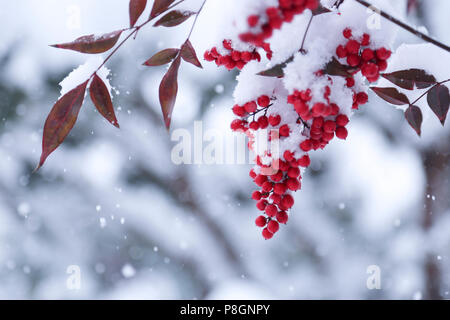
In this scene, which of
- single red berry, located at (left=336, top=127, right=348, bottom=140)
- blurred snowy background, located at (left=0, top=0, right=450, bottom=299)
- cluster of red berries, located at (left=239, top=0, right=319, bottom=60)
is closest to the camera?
cluster of red berries, located at (left=239, top=0, right=319, bottom=60)

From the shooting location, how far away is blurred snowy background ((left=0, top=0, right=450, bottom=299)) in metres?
1.38

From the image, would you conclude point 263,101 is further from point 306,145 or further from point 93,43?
point 93,43

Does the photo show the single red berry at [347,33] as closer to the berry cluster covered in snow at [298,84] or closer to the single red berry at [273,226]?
the berry cluster covered in snow at [298,84]

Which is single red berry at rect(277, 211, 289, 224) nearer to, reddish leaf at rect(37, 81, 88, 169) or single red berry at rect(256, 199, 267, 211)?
single red berry at rect(256, 199, 267, 211)

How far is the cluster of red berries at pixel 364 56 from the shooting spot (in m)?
0.34

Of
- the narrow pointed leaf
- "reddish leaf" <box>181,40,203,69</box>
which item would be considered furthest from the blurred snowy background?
the narrow pointed leaf

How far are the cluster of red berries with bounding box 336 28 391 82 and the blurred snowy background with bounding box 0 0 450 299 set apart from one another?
0.94 metres

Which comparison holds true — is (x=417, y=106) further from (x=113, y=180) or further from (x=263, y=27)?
(x=113, y=180)

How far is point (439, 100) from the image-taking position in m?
0.42

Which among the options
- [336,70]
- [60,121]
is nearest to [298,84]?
[336,70]

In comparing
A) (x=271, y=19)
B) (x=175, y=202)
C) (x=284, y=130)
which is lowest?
(x=175, y=202)

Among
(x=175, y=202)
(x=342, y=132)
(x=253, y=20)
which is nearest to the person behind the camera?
(x=253, y=20)

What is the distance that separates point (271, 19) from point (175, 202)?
1.32 metres

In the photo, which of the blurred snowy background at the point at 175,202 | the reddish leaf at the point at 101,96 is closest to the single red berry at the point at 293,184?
the reddish leaf at the point at 101,96
